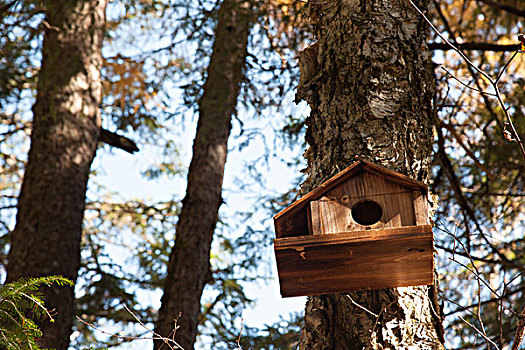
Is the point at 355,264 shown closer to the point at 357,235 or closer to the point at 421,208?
the point at 357,235

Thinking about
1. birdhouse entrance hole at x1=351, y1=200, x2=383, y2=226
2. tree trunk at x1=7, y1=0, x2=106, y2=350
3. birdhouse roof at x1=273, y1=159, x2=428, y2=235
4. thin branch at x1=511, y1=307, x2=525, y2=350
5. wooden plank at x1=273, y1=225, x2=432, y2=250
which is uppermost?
tree trunk at x1=7, y1=0, x2=106, y2=350

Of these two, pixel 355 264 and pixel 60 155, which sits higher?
pixel 60 155

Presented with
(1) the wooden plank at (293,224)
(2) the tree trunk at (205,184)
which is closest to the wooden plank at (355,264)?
(1) the wooden plank at (293,224)

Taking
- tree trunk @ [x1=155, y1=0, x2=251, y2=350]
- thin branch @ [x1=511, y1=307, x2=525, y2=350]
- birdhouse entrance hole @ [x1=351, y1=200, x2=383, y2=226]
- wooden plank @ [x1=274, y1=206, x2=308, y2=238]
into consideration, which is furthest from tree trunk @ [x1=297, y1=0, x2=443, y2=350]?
tree trunk @ [x1=155, y1=0, x2=251, y2=350]

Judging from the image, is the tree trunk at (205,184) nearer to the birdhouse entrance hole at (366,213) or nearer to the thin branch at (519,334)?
the birdhouse entrance hole at (366,213)

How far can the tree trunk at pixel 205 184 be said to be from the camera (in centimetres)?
498

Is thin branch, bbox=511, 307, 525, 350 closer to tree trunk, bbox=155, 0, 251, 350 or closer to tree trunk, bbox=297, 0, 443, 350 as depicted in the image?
tree trunk, bbox=297, 0, 443, 350

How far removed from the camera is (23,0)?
215 inches

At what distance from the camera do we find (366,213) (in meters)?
2.21

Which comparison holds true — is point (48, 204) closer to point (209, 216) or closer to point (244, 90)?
point (209, 216)

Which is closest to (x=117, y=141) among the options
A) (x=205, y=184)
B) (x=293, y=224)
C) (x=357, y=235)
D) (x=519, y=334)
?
(x=205, y=184)

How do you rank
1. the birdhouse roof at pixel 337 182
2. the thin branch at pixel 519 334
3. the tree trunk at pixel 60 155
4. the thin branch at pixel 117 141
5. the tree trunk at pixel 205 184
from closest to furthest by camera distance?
1. the thin branch at pixel 519 334
2. the birdhouse roof at pixel 337 182
3. the tree trunk at pixel 60 155
4. the tree trunk at pixel 205 184
5. the thin branch at pixel 117 141

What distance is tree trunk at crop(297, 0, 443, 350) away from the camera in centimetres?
219

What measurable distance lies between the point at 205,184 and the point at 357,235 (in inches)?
148
